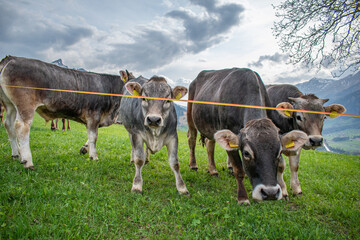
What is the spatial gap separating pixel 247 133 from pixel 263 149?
1.19 feet

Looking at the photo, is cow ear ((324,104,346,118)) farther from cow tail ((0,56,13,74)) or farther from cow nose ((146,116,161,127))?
cow tail ((0,56,13,74))

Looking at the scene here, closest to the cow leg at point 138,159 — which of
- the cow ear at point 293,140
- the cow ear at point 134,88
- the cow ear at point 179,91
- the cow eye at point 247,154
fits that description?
the cow ear at point 134,88

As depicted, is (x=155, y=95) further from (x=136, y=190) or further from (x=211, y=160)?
(x=211, y=160)

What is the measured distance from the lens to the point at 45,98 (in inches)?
217

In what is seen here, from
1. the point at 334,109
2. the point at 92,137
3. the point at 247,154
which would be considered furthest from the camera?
the point at 92,137

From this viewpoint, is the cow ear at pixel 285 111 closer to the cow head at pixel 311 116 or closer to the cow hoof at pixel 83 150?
the cow head at pixel 311 116

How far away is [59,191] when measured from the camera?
3.74 m

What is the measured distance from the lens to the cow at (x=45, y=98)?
5008mm

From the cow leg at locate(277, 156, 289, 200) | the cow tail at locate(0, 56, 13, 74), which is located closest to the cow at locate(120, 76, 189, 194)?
the cow leg at locate(277, 156, 289, 200)

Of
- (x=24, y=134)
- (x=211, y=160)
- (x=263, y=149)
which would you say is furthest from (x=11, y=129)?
(x=263, y=149)

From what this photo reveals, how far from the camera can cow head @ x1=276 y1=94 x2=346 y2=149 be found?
4.55 meters

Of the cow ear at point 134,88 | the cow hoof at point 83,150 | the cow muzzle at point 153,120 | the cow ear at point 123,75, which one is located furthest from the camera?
the cow ear at point 123,75

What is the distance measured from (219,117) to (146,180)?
223 cm

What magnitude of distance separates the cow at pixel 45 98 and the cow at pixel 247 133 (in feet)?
10.7
